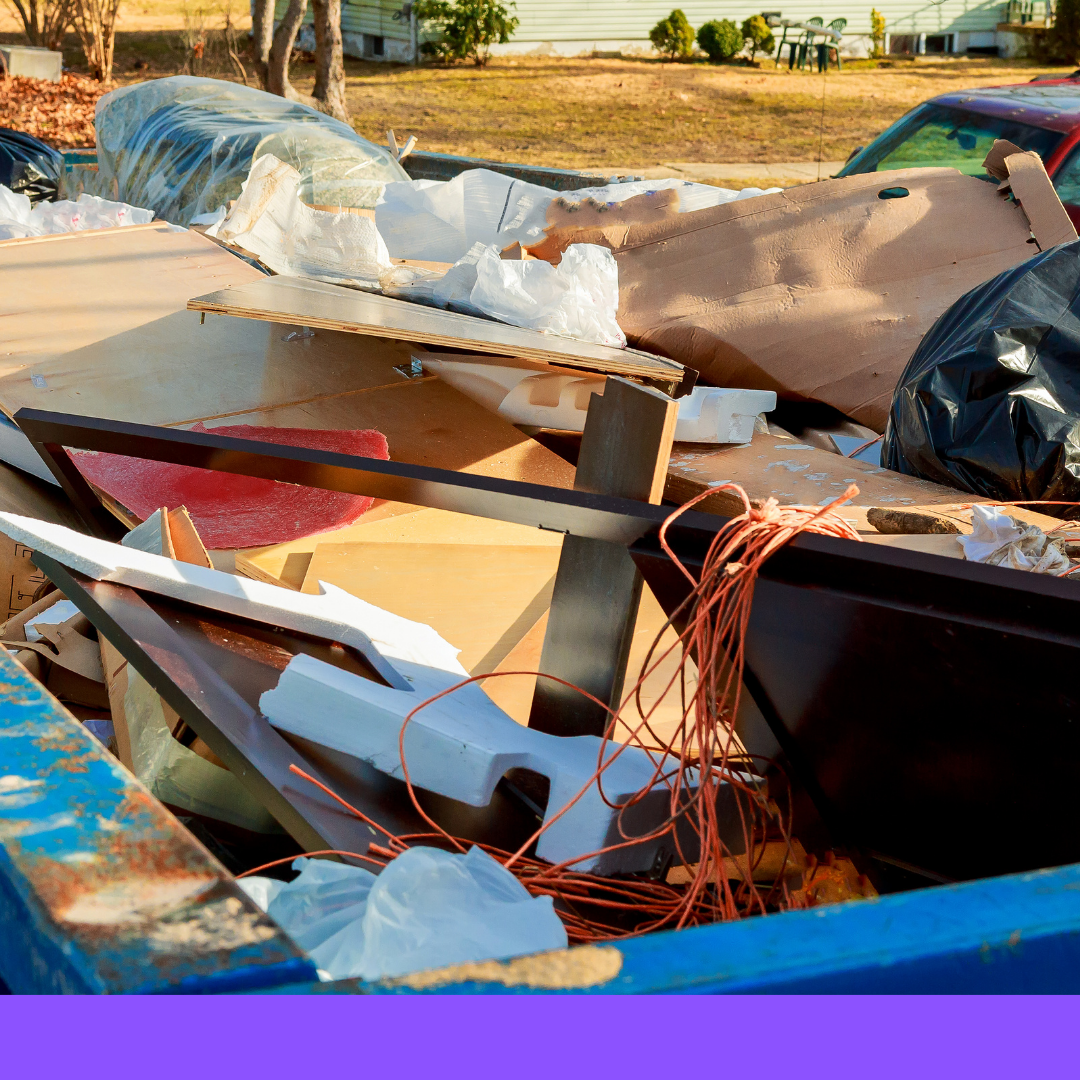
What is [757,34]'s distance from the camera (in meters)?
20.4

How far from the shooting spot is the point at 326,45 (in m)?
12.4

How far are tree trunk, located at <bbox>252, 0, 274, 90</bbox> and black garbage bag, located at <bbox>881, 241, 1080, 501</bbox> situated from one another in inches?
449

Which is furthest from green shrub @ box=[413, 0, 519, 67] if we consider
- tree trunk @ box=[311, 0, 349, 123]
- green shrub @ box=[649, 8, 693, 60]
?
tree trunk @ box=[311, 0, 349, 123]

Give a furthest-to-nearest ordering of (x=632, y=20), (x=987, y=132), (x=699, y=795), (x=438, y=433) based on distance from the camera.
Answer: (x=632, y=20), (x=987, y=132), (x=438, y=433), (x=699, y=795)

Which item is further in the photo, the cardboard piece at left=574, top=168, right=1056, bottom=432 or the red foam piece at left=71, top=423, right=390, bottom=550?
the cardboard piece at left=574, top=168, right=1056, bottom=432

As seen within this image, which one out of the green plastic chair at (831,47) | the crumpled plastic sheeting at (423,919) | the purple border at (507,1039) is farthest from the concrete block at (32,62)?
the purple border at (507,1039)

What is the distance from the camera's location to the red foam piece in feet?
9.12

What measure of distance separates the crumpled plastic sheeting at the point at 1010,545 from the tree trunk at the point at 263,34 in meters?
12.1

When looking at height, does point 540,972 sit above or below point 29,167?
below

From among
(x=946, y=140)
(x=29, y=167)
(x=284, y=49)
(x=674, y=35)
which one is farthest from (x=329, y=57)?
(x=674, y=35)

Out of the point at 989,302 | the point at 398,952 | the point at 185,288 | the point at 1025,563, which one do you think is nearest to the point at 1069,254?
the point at 989,302

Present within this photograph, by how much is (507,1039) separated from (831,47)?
22.6m

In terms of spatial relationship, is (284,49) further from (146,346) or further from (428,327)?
(428,327)

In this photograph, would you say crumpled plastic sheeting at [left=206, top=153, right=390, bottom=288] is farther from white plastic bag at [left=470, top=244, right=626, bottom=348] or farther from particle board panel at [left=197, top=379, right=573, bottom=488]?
white plastic bag at [left=470, top=244, right=626, bottom=348]
